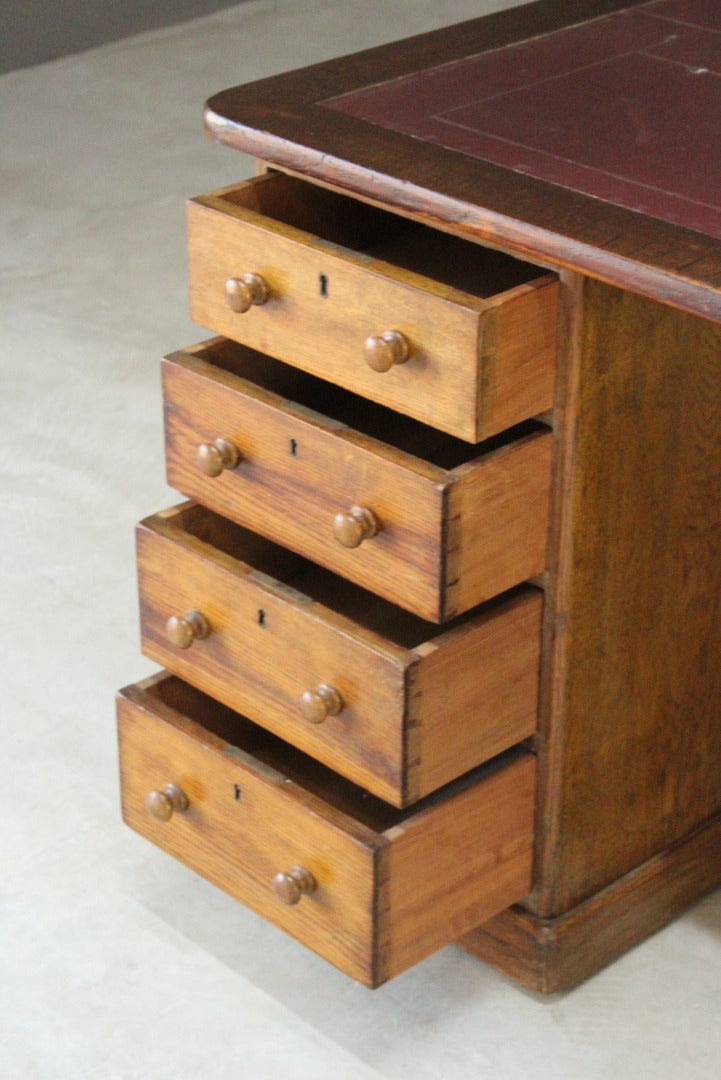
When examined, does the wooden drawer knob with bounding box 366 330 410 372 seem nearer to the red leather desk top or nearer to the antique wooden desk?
the antique wooden desk

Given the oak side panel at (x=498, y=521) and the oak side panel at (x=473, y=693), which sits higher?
the oak side panel at (x=498, y=521)

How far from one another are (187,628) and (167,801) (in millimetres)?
187

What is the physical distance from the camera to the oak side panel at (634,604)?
5.34 feet

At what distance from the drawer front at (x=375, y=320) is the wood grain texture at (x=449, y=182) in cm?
5

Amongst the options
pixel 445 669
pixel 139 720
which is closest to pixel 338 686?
pixel 445 669

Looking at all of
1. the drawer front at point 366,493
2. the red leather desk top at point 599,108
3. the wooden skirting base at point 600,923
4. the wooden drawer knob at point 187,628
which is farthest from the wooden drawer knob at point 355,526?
the wooden skirting base at point 600,923

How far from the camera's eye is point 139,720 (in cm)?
183

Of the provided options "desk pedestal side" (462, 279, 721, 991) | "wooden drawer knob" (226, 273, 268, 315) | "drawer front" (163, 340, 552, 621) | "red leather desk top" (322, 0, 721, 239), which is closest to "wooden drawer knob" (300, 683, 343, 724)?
"drawer front" (163, 340, 552, 621)

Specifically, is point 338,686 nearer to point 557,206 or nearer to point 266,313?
point 266,313

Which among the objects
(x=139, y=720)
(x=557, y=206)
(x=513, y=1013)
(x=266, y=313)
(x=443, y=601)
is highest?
(x=557, y=206)

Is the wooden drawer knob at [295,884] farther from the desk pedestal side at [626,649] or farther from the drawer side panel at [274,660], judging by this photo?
the desk pedestal side at [626,649]

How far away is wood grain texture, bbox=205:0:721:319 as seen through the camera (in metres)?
1.40

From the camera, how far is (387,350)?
5.03ft

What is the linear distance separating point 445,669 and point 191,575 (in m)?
0.29
